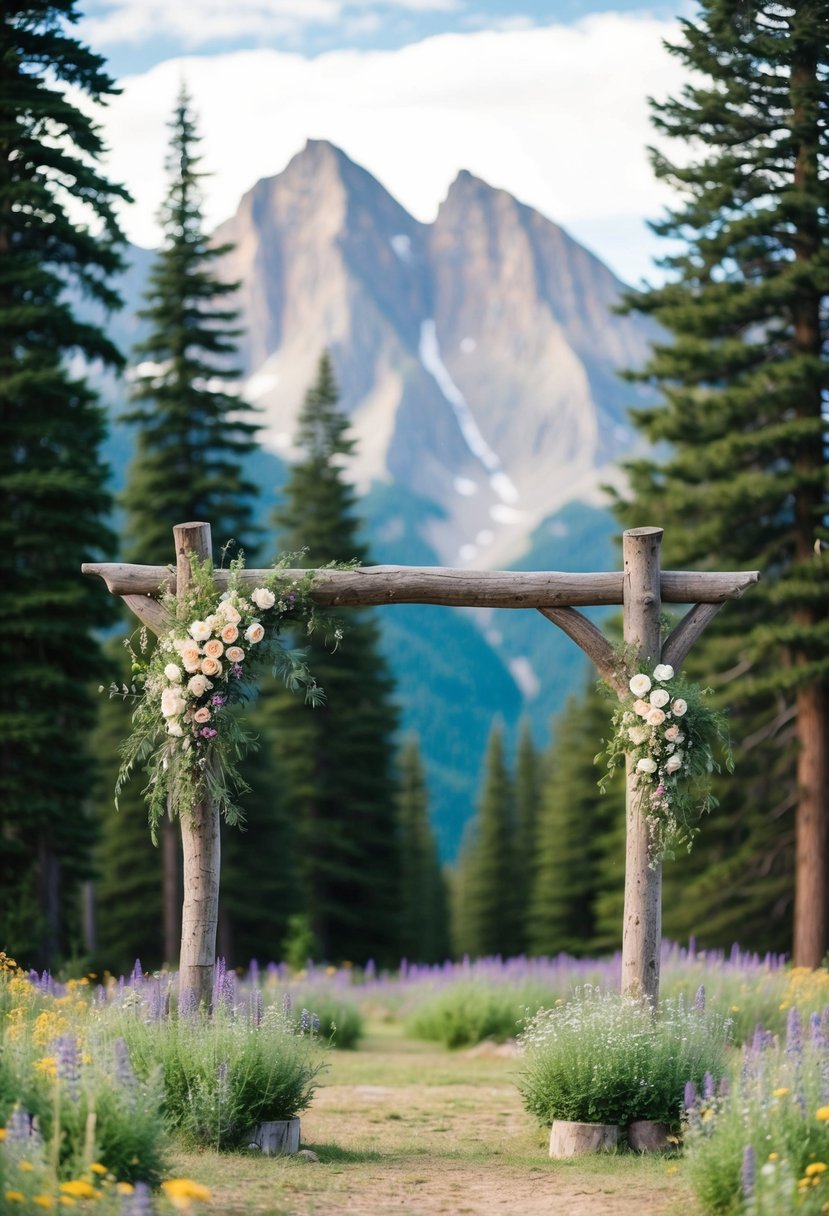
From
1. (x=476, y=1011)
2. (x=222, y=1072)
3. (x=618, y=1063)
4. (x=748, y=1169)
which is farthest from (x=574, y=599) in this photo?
(x=476, y=1011)

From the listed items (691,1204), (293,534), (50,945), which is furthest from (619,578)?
(293,534)

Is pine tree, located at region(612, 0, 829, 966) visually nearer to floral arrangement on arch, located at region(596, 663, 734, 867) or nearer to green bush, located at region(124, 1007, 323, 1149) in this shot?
floral arrangement on arch, located at region(596, 663, 734, 867)

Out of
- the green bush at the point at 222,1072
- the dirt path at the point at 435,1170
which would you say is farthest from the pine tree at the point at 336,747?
the green bush at the point at 222,1072

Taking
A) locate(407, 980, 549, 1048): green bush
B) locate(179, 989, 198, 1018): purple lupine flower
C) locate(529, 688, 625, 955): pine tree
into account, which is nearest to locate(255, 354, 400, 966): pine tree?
locate(529, 688, 625, 955): pine tree

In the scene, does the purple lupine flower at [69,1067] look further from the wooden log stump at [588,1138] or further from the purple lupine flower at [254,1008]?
the wooden log stump at [588,1138]

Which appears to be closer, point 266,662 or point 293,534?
point 266,662

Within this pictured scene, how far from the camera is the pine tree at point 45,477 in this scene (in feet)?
47.6

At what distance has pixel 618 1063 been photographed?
761 cm

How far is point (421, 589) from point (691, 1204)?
3949 millimetres

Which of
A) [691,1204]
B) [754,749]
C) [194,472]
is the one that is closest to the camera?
[691,1204]

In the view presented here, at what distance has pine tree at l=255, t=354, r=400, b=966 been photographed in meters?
27.1

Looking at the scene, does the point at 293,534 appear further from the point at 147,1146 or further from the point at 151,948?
the point at 147,1146

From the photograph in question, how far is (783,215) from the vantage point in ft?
51.6

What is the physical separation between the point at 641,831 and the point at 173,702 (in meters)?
2.95
